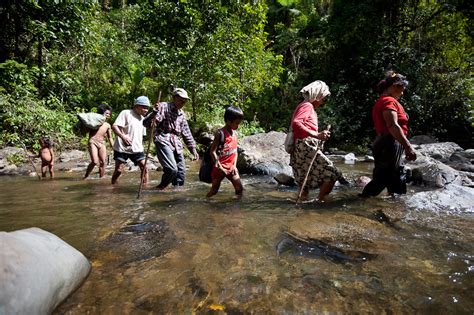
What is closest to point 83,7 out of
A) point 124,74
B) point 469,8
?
point 124,74

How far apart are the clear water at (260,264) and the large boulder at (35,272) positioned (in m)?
0.12

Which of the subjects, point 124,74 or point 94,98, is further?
point 124,74

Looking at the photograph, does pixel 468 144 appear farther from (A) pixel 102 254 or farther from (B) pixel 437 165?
(A) pixel 102 254

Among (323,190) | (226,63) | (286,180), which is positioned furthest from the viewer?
(226,63)

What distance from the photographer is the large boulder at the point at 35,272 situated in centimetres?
167

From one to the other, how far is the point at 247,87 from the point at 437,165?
1084 cm

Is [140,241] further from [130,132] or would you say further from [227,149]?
[130,132]

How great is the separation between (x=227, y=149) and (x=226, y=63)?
857 centimetres

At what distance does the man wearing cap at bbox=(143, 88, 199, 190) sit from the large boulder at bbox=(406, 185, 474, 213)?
3520 millimetres

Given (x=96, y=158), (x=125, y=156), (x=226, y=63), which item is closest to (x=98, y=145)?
(x=96, y=158)

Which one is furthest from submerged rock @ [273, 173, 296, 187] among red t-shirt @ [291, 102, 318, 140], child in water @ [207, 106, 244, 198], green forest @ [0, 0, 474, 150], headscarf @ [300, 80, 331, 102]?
green forest @ [0, 0, 474, 150]

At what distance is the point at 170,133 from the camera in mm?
5988

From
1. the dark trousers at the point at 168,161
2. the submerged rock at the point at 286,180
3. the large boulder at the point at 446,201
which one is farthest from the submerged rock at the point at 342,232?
the submerged rock at the point at 286,180

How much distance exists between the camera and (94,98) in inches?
626
